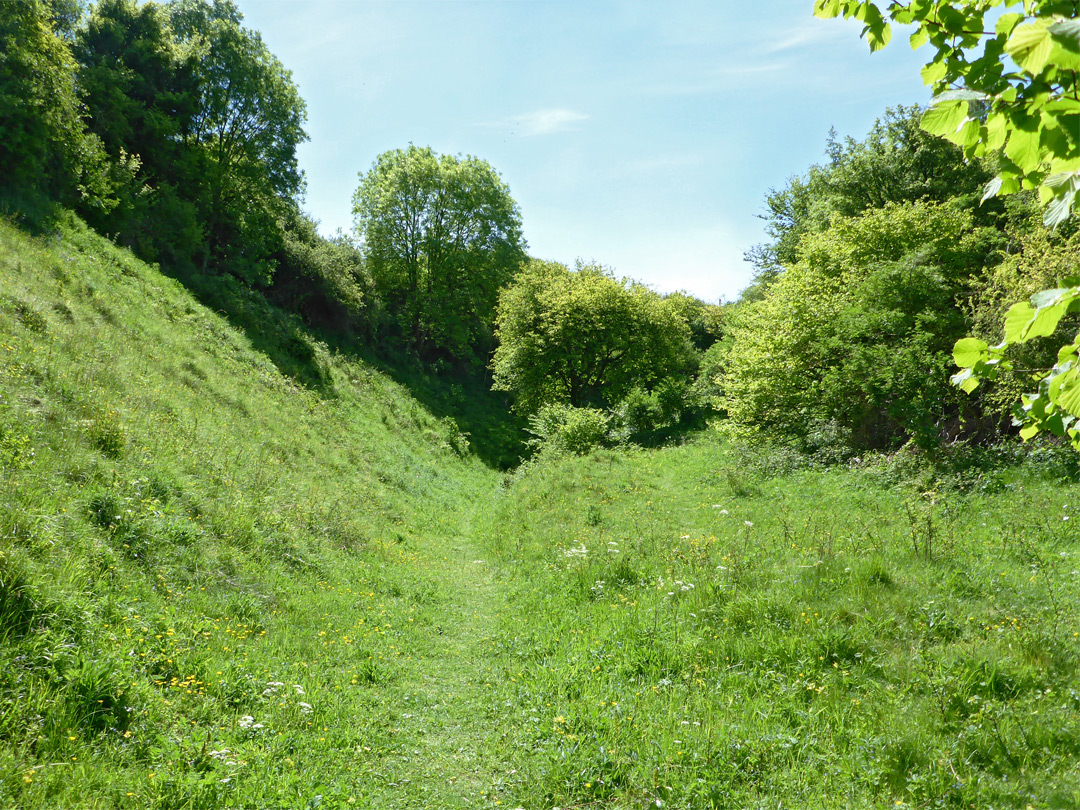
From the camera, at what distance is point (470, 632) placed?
873cm

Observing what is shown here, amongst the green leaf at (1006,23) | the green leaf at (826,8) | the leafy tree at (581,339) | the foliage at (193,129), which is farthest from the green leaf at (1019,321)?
the leafy tree at (581,339)

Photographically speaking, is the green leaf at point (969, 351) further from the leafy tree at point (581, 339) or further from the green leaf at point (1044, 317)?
the leafy tree at point (581, 339)

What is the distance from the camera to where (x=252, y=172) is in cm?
2566

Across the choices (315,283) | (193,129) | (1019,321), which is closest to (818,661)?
(1019,321)

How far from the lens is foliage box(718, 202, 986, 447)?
14.3m

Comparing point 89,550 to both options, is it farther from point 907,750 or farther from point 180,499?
point 907,750

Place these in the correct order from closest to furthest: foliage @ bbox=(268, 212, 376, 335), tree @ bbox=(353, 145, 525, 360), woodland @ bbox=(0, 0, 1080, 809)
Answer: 1. woodland @ bbox=(0, 0, 1080, 809)
2. foliage @ bbox=(268, 212, 376, 335)
3. tree @ bbox=(353, 145, 525, 360)

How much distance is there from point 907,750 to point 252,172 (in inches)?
1208

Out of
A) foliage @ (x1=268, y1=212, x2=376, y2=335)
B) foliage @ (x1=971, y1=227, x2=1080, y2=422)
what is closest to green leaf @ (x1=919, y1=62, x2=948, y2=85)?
foliage @ (x1=971, y1=227, x2=1080, y2=422)

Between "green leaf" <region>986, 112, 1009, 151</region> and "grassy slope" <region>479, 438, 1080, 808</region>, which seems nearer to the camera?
"green leaf" <region>986, 112, 1009, 151</region>

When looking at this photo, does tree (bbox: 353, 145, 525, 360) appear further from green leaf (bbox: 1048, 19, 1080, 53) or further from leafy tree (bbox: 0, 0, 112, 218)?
green leaf (bbox: 1048, 19, 1080, 53)

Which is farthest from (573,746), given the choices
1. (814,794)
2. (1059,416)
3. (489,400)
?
(489,400)

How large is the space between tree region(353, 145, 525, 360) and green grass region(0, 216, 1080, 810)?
79.6ft

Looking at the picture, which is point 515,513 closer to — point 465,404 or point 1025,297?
point 1025,297
